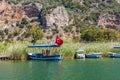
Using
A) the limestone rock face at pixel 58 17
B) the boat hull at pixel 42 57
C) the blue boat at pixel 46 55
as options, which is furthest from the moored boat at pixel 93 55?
the limestone rock face at pixel 58 17

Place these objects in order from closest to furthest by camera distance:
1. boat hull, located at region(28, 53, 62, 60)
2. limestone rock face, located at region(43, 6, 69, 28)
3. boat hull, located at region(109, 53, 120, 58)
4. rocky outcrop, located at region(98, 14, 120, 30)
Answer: boat hull, located at region(28, 53, 62, 60) < boat hull, located at region(109, 53, 120, 58) < limestone rock face, located at region(43, 6, 69, 28) < rocky outcrop, located at region(98, 14, 120, 30)

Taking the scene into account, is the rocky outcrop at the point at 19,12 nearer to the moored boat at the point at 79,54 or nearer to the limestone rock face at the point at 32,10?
the limestone rock face at the point at 32,10

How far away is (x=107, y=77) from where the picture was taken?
29609mm

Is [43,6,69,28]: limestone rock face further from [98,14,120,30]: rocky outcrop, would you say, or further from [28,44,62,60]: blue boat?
[28,44,62,60]: blue boat

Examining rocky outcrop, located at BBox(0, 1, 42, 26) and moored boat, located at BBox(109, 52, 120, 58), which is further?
rocky outcrop, located at BBox(0, 1, 42, 26)

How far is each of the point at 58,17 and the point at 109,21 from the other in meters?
15.7

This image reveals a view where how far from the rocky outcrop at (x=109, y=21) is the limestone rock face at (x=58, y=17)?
1061 cm

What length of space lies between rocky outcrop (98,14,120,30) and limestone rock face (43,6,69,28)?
10610 millimetres

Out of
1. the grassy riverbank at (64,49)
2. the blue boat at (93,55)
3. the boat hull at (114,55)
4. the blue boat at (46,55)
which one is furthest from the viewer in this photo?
the boat hull at (114,55)

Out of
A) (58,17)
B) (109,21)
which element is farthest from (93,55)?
(109,21)

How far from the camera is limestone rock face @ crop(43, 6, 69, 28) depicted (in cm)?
10638

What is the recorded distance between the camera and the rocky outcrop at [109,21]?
358 feet

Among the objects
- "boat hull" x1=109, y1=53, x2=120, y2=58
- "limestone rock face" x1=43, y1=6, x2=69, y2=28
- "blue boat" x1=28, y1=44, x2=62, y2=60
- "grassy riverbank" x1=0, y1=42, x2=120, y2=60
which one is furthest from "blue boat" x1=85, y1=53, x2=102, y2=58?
"limestone rock face" x1=43, y1=6, x2=69, y2=28

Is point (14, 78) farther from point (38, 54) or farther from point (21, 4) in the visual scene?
point (21, 4)
